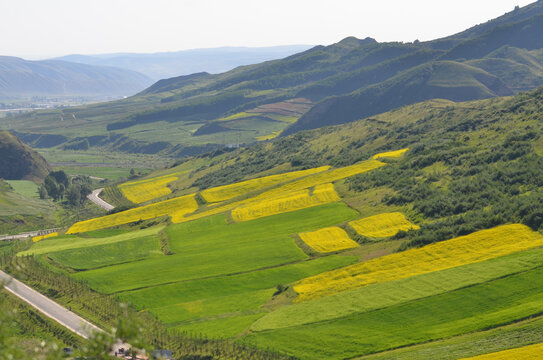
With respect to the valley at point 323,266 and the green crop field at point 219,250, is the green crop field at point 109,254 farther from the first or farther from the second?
the green crop field at point 219,250

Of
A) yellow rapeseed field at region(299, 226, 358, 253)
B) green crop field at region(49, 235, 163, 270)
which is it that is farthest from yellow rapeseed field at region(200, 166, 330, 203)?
yellow rapeseed field at region(299, 226, 358, 253)

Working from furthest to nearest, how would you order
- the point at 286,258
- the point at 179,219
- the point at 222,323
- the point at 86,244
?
the point at 179,219
the point at 86,244
the point at 286,258
the point at 222,323

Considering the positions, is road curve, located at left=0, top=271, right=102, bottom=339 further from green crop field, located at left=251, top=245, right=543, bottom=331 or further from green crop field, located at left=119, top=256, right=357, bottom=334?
green crop field, located at left=251, top=245, right=543, bottom=331

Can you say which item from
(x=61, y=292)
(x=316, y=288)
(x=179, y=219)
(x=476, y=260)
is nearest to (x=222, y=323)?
(x=316, y=288)

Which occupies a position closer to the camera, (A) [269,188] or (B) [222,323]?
(B) [222,323]

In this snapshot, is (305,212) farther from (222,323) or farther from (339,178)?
(222,323)

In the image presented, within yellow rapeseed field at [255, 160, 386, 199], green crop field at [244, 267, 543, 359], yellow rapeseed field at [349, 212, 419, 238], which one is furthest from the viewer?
yellow rapeseed field at [255, 160, 386, 199]

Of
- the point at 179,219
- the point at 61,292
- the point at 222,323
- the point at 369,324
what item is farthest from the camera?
the point at 179,219
